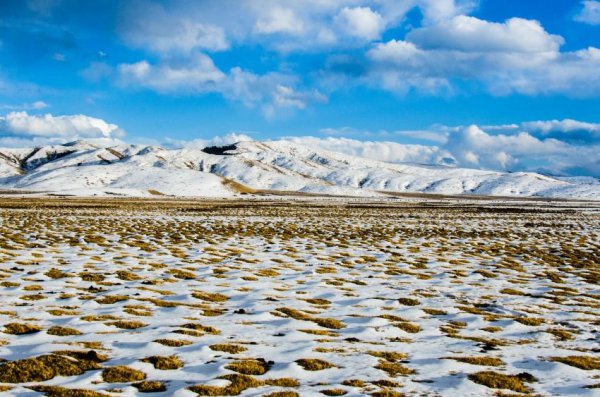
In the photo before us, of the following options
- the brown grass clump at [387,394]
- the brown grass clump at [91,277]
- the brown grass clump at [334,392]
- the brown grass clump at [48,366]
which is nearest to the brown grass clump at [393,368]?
the brown grass clump at [387,394]

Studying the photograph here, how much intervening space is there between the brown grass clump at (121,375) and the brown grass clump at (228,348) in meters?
1.70

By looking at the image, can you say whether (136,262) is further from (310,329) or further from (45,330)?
(310,329)

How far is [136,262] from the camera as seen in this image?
19562mm

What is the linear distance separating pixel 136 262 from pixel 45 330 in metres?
9.60

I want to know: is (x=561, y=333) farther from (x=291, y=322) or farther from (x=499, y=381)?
(x=291, y=322)

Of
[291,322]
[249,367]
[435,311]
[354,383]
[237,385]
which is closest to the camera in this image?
[237,385]

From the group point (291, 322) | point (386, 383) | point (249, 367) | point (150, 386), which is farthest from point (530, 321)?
point (150, 386)

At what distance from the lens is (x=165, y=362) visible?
8406 millimetres

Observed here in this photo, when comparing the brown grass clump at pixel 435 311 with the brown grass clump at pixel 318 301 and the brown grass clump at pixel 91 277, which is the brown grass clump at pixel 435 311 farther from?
the brown grass clump at pixel 91 277

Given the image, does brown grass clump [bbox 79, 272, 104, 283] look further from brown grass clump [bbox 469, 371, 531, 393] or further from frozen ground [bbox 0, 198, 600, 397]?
brown grass clump [bbox 469, 371, 531, 393]

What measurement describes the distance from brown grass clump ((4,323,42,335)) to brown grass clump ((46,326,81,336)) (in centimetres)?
26

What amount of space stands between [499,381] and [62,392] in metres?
6.62

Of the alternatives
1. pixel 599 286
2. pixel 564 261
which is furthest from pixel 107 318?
pixel 564 261

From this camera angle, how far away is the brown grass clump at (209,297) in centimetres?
1373
